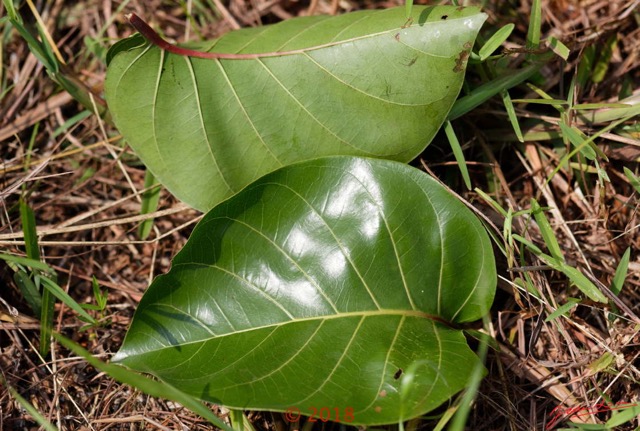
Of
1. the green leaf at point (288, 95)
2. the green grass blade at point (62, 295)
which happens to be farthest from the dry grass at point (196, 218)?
the green leaf at point (288, 95)

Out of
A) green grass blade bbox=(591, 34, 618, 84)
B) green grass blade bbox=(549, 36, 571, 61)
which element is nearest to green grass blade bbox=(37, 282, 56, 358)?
green grass blade bbox=(549, 36, 571, 61)

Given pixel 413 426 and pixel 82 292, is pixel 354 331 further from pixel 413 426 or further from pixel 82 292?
pixel 82 292

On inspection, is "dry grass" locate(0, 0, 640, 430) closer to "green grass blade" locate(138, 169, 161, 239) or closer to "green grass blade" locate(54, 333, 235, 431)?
"green grass blade" locate(138, 169, 161, 239)

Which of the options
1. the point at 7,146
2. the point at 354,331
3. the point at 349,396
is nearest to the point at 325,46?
the point at 354,331

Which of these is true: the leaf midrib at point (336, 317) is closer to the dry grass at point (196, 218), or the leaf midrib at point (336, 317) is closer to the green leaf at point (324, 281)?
the green leaf at point (324, 281)

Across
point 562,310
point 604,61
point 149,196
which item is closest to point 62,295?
point 149,196

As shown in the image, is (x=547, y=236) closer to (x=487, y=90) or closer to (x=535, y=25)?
(x=487, y=90)
